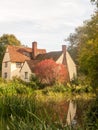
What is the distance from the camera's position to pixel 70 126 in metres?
6.79

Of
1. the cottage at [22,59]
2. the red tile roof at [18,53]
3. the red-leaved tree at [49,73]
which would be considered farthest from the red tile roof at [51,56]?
the red-leaved tree at [49,73]

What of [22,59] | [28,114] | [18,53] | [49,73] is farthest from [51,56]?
[28,114]

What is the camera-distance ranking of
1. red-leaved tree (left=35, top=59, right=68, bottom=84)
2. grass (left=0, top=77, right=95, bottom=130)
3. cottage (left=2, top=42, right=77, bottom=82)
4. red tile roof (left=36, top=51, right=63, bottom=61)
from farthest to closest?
cottage (left=2, top=42, right=77, bottom=82) → red tile roof (left=36, top=51, right=63, bottom=61) → red-leaved tree (left=35, top=59, right=68, bottom=84) → grass (left=0, top=77, right=95, bottom=130)

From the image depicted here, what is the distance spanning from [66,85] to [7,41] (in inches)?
1198

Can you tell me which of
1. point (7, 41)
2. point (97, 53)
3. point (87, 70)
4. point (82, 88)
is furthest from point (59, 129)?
point (7, 41)

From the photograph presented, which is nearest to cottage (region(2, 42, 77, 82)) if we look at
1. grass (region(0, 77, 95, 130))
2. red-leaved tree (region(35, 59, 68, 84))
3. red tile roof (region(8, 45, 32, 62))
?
red tile roof (region(8, 45, 32, 62))

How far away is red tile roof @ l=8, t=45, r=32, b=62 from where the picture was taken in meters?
57.2

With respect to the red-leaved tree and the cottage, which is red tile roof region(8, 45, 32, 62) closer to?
the cottage

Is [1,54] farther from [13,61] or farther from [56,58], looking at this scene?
[56,58]

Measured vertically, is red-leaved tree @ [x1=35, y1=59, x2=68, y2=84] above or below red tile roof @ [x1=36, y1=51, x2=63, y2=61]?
below

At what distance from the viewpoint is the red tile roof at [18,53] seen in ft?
188

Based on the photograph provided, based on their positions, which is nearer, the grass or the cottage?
the grass

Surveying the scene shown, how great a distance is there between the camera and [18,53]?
192ft

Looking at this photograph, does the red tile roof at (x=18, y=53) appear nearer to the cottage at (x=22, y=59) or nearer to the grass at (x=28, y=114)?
the cottage at (x=22, y=59)
